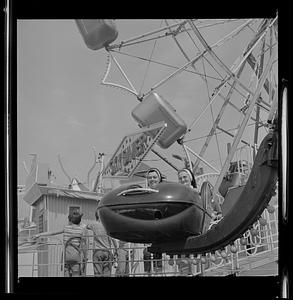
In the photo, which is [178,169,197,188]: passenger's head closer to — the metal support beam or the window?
the metal support beam

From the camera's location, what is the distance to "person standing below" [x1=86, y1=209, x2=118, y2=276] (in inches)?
103

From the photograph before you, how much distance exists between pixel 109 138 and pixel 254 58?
0.65 metres

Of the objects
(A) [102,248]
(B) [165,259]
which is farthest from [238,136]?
(A) [102,248]

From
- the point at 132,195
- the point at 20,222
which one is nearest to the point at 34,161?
the point at 20,222

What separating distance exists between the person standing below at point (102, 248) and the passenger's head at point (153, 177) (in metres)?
0.25

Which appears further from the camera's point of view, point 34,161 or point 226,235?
point 226,235

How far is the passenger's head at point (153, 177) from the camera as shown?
2596 mm

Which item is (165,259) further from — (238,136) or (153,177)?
(238,136)

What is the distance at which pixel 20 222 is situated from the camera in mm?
2391

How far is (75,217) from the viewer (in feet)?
8.59

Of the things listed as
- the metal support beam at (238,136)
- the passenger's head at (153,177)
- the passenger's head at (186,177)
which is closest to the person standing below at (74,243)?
the passenger's head at (153,177)

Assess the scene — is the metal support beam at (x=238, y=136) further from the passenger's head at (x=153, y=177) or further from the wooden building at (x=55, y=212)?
the wooden building at (x=55, y=212)
